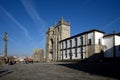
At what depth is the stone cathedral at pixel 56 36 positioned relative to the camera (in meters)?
52.2

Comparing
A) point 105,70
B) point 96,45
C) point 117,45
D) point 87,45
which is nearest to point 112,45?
point 117,45

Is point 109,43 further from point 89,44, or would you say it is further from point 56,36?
point 56,36

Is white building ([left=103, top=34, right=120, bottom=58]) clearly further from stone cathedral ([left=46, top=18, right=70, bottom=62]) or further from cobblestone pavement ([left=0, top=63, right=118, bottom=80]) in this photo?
cobblestone pavement ([left=0, top=63, right=118, bottom=80])

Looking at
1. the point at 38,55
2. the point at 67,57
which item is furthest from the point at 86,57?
the point at 38,55

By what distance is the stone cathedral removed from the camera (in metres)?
52.2

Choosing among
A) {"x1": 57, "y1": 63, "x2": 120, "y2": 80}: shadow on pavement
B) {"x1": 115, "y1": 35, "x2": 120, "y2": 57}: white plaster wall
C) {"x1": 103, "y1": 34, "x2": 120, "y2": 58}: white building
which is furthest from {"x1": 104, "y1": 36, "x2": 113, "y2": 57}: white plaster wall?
{"x1": 57, "y1": 63, "x2": 120, "y2": 80}: shadow on pavement

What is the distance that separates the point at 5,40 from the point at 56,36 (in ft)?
85.9

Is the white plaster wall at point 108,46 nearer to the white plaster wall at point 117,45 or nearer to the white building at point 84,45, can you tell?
the white plaster wall at point 117,45

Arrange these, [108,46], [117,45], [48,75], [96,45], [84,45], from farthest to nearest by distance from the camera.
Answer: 1. [84,45]
2. [108,46]
3. [96,45]
4. [117,45]
5. [48,75]

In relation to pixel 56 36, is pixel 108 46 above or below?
below

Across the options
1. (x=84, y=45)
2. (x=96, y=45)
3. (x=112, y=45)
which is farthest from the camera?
(x=84, y=45)

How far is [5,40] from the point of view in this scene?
33.5 meters

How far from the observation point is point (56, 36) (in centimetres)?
5572

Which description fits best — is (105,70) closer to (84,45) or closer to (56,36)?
(84,45)
